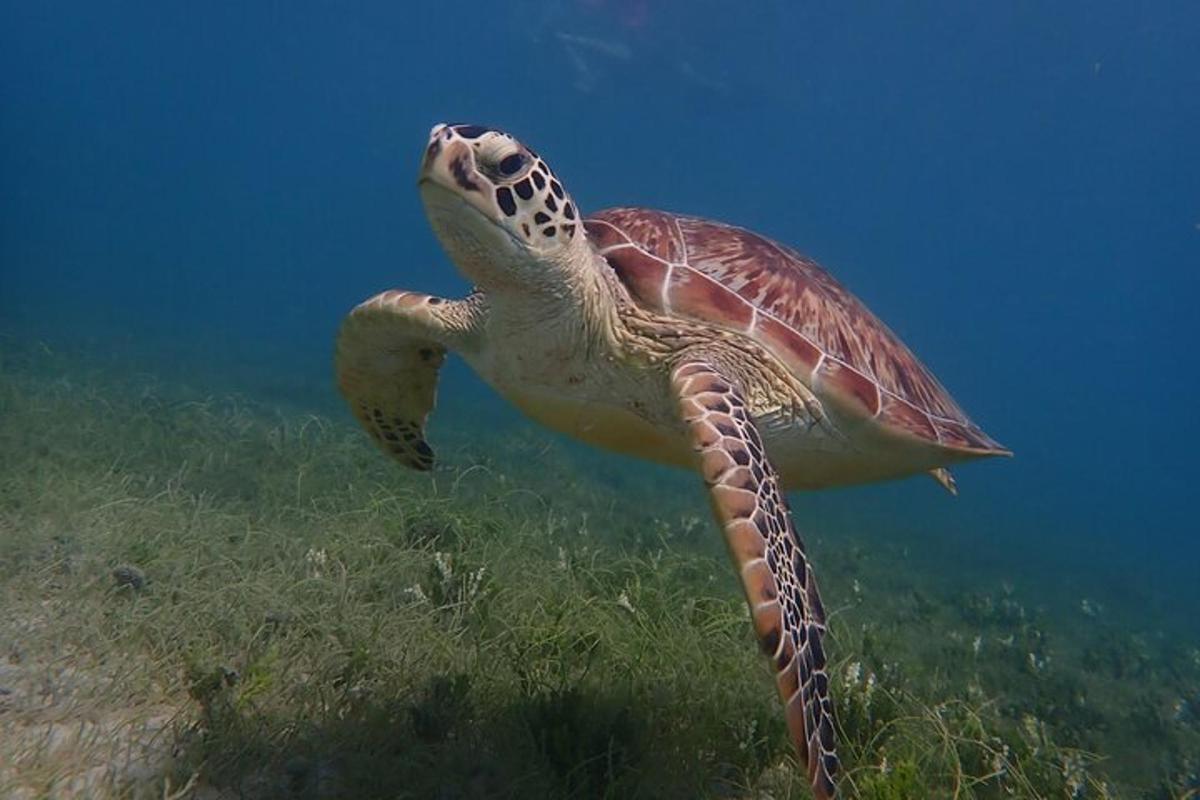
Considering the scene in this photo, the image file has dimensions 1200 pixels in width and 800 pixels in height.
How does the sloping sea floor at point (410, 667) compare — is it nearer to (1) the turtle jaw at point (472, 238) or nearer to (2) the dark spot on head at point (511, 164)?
(1) the turtle jaw at point (472, 238)

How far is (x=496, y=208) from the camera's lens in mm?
2951

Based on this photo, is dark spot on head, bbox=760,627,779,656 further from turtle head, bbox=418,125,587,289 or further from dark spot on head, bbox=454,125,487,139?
dark spot on head, bbox=454,125,487,139

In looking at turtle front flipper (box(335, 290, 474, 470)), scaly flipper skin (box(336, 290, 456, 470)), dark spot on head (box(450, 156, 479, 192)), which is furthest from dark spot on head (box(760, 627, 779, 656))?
scaly flipper skin (box(336, 290, 456, 470))

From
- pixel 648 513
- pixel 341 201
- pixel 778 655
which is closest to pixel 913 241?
pixel 341 201

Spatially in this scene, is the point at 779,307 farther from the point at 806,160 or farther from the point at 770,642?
the point at 806,160

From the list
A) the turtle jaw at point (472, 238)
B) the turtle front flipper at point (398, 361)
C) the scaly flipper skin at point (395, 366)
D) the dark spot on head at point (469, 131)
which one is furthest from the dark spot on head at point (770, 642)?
the scaly flipper skin at point (395, 366)

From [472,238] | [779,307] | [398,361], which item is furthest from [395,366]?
[779,307]

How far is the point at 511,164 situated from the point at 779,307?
161 centimetres

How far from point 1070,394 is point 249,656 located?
413 ft

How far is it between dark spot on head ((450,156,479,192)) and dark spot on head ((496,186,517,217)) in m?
0.13

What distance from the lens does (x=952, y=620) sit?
8.58 metres

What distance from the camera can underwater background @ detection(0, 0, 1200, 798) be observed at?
31.8 ft

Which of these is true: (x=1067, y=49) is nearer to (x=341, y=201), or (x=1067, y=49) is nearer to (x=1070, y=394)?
(x=1070, y=394)

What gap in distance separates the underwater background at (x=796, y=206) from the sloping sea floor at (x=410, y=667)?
0.11 metres
